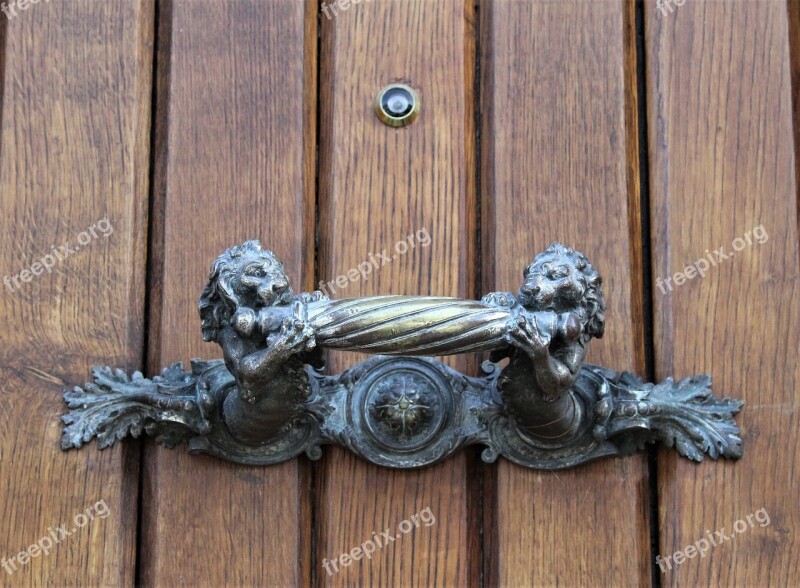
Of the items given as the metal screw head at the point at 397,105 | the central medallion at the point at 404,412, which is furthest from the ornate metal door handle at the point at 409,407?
the metal screw head at the point at 397,105

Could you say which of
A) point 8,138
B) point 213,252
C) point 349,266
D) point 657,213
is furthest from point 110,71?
point 657,213

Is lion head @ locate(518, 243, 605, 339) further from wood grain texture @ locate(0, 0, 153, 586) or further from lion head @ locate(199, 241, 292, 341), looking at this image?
wood grain texture @ locate(0, 0, 153, 586)

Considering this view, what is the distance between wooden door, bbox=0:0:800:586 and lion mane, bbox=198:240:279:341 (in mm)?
122

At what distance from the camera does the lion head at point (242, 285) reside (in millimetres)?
1144

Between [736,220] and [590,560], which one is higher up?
[736,220]

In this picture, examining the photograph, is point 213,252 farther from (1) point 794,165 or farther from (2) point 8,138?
(1) point 794,165

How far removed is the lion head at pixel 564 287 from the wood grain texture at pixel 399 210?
0.16m

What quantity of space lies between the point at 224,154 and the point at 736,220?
53cm

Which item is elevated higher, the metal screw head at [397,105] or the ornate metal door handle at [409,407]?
the metal screw head at [397,105]

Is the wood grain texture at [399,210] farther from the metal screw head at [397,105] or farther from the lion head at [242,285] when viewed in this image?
the lion head at [242,285]

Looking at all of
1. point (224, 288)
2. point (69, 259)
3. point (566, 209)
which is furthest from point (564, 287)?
point (69, 259)

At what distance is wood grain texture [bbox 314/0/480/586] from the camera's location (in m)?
1.27

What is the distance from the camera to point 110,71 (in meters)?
1.36

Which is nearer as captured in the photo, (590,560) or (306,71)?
(590,560)
